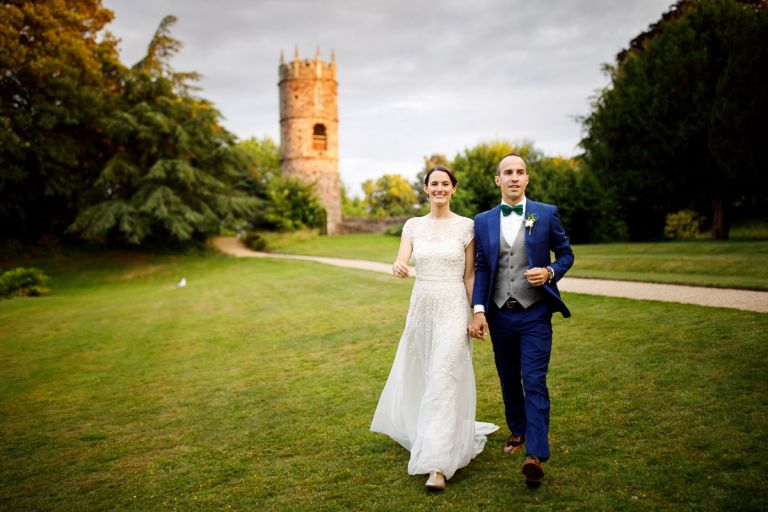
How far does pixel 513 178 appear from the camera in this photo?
12.8ft

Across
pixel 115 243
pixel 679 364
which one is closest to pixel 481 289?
pixel 679 364

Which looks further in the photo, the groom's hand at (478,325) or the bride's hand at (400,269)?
the bride's hand at (400,269)

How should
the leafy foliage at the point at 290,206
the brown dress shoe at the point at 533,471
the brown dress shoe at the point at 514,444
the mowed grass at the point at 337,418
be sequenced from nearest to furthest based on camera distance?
1. the brown dress shoe at the point at 533,471
2. the mowed grass at the point at 337,418
3. the brown dress shoe at the point at 514,444
4. the leafy foliage at the point at 290,206

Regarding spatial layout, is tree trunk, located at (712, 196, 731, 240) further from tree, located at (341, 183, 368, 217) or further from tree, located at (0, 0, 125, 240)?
tree, located at (341, 183, 368, 217)

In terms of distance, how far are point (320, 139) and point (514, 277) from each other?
3975 centimetres

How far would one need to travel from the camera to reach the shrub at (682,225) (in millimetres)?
25250

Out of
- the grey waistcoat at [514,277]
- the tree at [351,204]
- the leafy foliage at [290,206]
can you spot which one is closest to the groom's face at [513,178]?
the grey waistcoat at [514,277]

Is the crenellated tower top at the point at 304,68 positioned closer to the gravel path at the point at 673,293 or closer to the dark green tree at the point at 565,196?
the dark green tree at the point at 565,196

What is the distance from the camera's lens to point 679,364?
5852 millimetres

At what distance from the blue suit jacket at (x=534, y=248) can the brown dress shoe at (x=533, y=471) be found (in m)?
1.05

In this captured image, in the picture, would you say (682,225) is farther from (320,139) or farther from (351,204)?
(351,204)

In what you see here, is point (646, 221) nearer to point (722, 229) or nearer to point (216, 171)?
point (722, 229)

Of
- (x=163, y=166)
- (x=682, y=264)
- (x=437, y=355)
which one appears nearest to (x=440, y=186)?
(x=437, y=355)

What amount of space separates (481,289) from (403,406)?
1.21 metres
